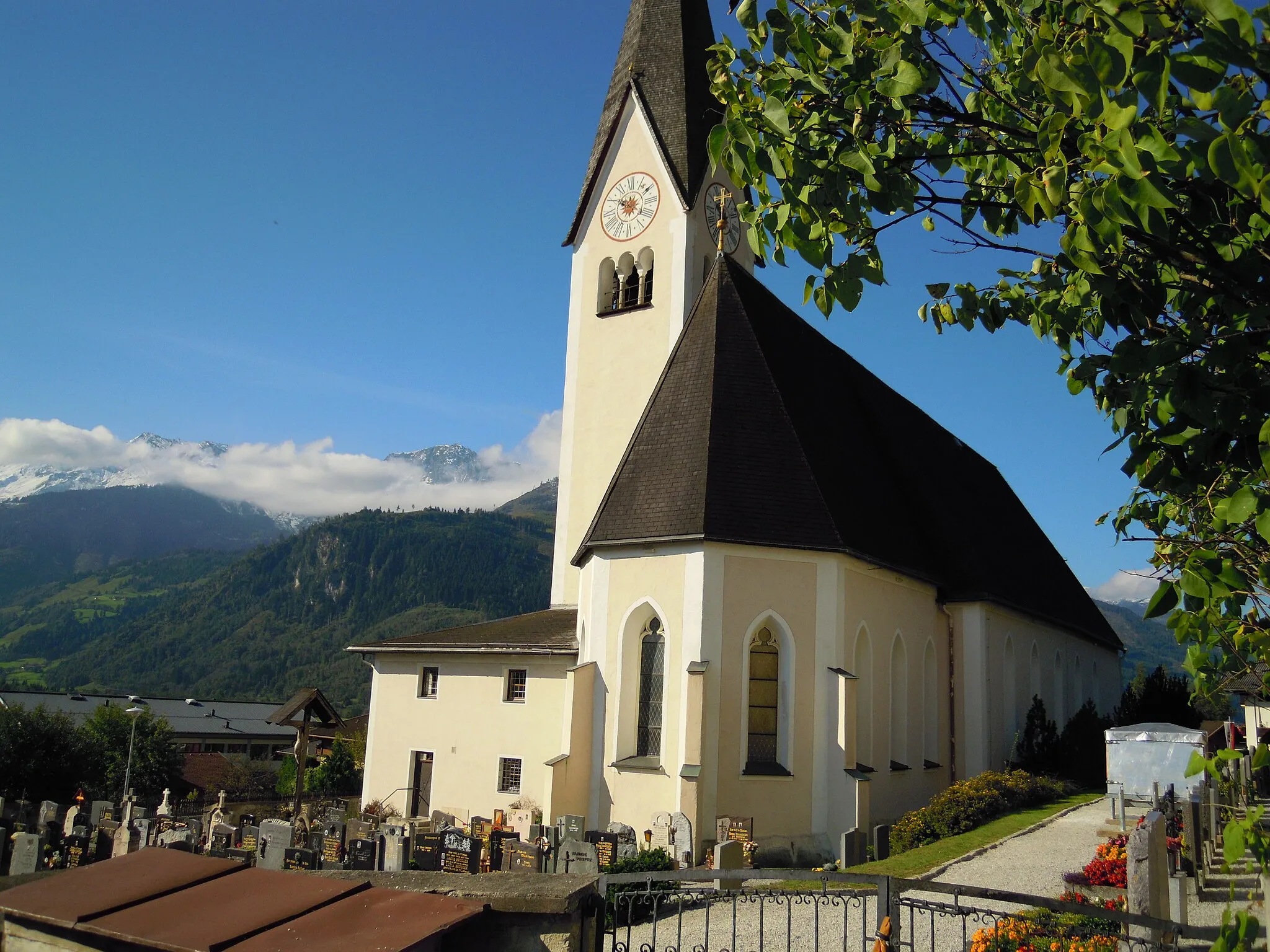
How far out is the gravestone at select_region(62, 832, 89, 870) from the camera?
15.8m

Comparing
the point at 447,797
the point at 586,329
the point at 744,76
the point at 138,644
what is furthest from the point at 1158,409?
the point at 138,644

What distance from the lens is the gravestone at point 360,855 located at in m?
15.3

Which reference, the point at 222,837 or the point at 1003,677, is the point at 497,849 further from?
the point at 1003,677

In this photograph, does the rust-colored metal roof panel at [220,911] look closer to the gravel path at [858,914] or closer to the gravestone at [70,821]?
the gravel path at [858,914]

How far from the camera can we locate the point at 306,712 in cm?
2208

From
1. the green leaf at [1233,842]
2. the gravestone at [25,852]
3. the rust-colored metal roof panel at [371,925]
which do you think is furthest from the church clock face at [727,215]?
the green leaf at [1233,842]

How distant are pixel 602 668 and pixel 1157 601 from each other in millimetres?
14603

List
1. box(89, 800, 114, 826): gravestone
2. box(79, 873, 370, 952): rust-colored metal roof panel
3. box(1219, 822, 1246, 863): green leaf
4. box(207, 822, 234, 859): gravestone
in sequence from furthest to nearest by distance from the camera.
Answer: box(89, 800, 114, 826): gravestone < box(207, 822, 234, 859): gravestone < box(79, 873, 370, 952): rust-colored metal roof panel < box(1219, 822, 1246, 863): green leaf

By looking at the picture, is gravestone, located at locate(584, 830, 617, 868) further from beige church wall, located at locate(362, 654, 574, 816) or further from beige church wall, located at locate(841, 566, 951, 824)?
beige church wall, located at locate(362, 654, 574, 816)

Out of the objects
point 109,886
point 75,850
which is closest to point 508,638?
point 75,850

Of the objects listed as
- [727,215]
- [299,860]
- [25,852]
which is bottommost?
[25,852]

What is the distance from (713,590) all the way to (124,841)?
35.2 feet

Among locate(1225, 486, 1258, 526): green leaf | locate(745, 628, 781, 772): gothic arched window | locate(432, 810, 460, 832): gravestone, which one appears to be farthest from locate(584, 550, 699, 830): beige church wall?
locate(1225, 486, 1258, 526): green leaf

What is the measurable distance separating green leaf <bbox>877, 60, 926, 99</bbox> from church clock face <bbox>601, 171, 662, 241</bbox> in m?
23.9
